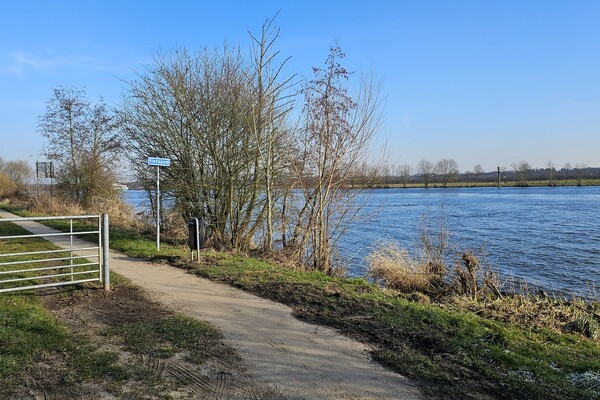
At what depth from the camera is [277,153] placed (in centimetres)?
1361

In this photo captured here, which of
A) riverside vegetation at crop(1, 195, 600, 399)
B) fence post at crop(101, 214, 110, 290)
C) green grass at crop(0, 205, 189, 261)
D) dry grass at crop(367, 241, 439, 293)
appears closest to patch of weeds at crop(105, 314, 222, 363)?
riverside vegetation at crop(1, 195, 600, 399)

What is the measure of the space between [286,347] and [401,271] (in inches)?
260

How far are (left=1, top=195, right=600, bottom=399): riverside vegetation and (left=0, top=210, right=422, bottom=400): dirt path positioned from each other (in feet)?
0.89

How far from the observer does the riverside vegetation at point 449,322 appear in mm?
4281

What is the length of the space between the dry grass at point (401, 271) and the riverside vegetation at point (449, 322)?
1.0 inches

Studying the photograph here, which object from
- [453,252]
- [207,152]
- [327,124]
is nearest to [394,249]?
[453,252]

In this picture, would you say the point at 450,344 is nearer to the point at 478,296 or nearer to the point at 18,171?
the point at 478,296

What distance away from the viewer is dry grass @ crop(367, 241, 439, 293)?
10.7 metres

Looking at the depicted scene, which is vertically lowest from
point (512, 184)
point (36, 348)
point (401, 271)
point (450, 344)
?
point (401, 271)

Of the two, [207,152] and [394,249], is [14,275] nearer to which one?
[207,152]

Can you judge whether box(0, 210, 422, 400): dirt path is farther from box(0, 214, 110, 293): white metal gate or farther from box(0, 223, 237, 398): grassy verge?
box(0, 214, 110, 293): white metal gate

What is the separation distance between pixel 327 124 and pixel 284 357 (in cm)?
904

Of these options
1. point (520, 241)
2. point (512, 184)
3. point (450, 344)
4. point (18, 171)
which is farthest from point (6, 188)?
point (512, 184)

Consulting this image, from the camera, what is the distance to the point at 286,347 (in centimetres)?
503
